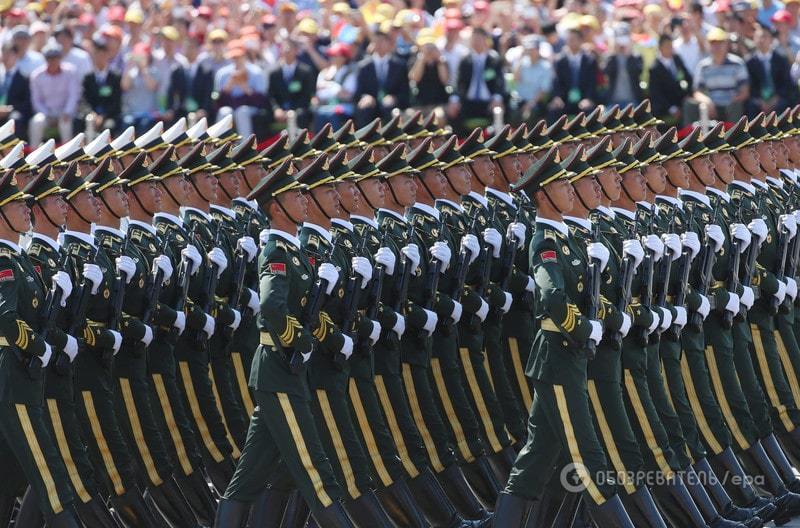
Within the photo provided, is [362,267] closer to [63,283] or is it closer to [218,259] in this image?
[218,259]

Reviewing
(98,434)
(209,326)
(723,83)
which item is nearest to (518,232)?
(209,326)

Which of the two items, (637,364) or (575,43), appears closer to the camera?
(637,364)

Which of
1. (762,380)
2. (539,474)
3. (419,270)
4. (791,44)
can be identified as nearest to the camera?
(539,474)

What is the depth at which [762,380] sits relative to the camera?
10.1m

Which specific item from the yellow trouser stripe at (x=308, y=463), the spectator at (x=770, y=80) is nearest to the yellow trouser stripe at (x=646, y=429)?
the yellow trouser stripe at (x=308, y=463)

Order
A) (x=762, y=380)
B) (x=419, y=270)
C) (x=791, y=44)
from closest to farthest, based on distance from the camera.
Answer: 1. (x=419, y=270)
2. (x=762, y=380)
3. (x=791, y=44)

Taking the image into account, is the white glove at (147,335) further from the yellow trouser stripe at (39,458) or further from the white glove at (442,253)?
the white glove at (442,253)

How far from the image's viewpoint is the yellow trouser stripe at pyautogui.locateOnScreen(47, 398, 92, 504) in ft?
27.2

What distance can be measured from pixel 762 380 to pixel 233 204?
9.12 ft

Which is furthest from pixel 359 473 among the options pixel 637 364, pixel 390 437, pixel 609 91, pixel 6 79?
pixel 6 79

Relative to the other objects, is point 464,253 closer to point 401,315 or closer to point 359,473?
Result: point 401,315

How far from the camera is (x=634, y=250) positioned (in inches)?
336

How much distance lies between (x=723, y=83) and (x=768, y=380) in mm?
6697

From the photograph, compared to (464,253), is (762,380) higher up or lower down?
lower down
